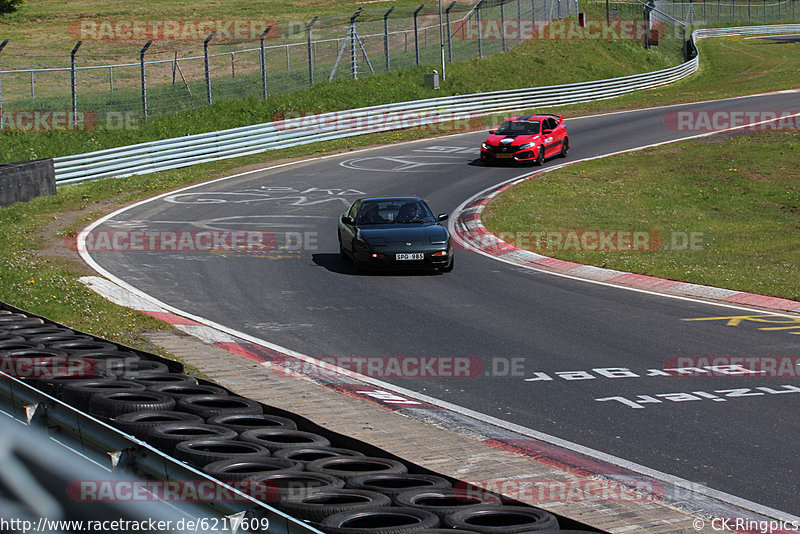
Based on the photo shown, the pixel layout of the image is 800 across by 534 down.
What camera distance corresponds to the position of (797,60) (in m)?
58.4

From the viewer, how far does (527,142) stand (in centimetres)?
3038

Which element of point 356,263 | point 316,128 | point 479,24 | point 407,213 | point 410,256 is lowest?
point 356,263

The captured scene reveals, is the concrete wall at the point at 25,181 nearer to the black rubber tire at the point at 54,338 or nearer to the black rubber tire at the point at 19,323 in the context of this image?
the black rubber tire at the point at 19,323

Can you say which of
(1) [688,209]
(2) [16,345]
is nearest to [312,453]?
(2) [16,345]

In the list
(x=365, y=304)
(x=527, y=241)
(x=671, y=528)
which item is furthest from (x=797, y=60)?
(x=671, y=528)

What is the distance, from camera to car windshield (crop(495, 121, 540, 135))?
31031 mm

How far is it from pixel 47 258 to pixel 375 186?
37.1 feet

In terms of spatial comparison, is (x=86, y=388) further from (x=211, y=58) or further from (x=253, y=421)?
(x=211, y=58)

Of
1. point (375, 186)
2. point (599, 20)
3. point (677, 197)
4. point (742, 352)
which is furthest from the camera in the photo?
point (599, 20)

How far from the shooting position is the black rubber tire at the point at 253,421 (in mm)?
6402

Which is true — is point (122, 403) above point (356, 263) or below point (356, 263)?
above

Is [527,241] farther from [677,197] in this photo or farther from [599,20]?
[599,20]

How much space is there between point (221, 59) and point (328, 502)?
5690 centimetres

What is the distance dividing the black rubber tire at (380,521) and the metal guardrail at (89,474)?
0.45 meters
